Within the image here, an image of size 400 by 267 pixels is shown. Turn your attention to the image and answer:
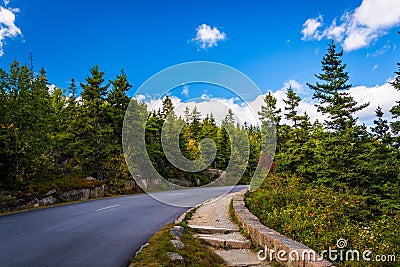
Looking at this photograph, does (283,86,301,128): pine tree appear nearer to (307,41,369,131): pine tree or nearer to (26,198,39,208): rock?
(307,41,369,131): pine tree

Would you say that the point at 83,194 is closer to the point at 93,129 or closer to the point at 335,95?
the point at 93,129

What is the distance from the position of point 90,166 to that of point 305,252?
25298 mm

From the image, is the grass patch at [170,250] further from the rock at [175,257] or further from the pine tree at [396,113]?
the pine tree at [396,113]

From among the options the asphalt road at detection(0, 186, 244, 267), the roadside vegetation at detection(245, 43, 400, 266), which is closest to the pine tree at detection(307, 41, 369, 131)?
the roadside vegetation at detection(245, 43, 400, 266)

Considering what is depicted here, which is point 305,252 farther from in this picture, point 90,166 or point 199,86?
point 90,166

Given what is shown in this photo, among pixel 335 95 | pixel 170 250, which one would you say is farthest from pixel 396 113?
pixel 170 250

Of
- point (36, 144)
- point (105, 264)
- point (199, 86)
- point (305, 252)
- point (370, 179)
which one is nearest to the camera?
point (305, 252)

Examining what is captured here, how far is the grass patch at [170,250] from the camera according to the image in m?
5.39

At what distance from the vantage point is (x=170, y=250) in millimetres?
5973

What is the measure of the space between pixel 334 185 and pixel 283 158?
5.32 meters

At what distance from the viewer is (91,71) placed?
29109 millimetres

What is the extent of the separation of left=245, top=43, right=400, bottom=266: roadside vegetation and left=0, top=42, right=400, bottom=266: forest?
0.05 metres

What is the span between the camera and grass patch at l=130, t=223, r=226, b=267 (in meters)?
5.39

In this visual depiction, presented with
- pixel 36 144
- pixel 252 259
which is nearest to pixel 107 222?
pixel 252 259
